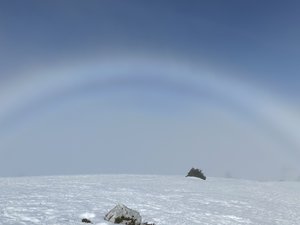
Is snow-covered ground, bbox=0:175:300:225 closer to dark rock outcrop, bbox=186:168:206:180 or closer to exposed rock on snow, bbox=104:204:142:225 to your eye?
exposed rock on snow, bbox=104:204:142:225

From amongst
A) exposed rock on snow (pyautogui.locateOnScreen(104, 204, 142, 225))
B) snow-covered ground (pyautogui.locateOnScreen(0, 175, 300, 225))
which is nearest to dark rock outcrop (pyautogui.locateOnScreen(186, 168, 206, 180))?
snow-covered ground (pyautogui.locateOnScreen(0, 175, 300, 225))

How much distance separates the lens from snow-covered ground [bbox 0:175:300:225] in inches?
687

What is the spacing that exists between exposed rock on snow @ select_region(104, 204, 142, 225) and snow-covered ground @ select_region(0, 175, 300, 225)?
39 centimetres

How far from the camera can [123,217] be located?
1709 centimetres

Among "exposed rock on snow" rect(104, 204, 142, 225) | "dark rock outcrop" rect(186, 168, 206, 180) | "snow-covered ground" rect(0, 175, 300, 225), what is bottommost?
"exposed rock on snow" rect(104, 204, 142, 225)

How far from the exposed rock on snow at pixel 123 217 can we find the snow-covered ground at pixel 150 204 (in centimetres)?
39

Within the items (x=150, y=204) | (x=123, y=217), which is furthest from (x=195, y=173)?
(x=123, y=217)

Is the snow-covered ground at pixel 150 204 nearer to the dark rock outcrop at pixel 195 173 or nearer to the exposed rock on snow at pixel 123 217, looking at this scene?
the exposed rock on snow at pixel 123 217

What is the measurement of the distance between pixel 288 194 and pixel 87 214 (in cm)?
2261

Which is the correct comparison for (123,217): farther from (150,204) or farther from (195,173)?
(195,173)

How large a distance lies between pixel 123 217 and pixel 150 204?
5.48m

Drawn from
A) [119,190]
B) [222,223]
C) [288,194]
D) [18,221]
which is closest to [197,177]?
[288,194]

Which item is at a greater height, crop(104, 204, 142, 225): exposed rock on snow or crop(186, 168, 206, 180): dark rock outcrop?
crop(186, 168, 206, 180): dark rock outcrop

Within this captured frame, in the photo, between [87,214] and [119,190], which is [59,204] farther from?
[119,190]
